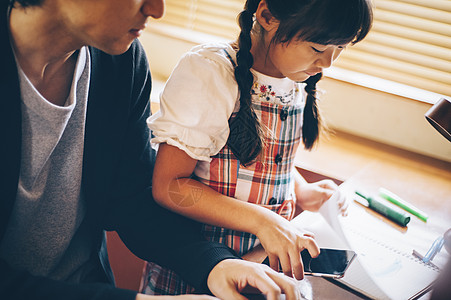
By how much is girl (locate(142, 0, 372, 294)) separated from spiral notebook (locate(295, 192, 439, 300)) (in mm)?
104

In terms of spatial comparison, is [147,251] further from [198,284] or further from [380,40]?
[380,40]

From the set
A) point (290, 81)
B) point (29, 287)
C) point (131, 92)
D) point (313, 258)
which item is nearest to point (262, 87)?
point (290, 81)

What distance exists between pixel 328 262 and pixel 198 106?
0.40 metres

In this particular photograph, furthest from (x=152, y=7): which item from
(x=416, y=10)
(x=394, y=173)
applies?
(x=416, y=10)

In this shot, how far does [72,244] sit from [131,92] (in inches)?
13.4

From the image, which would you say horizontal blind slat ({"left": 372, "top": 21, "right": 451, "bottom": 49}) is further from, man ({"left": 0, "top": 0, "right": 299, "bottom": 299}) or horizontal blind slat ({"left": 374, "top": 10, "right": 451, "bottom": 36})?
man ({"left": 0, "top": 0, "right": 299, "bottom": 299})

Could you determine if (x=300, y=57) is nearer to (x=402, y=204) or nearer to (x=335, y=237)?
(x=335, y=237)

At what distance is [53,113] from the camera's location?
643mm

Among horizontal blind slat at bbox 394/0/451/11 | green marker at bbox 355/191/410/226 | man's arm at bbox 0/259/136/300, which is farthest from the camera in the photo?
horizontal blind slat at bbox 394/0/451/11

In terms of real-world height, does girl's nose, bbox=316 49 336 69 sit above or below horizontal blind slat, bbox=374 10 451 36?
below

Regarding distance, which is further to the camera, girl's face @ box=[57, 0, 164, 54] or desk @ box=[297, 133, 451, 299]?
desk @ box=[297, 133, 451, 299]

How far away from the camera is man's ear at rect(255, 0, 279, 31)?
828 millimetres

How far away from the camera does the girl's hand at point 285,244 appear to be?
71cm

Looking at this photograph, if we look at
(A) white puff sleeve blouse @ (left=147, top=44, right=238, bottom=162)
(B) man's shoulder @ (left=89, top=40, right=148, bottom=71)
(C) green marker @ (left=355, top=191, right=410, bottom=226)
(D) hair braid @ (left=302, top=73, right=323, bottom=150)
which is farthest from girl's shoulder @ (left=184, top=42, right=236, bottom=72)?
(C) green marker @ (left=355, top=191, right=410, bottom=226)
